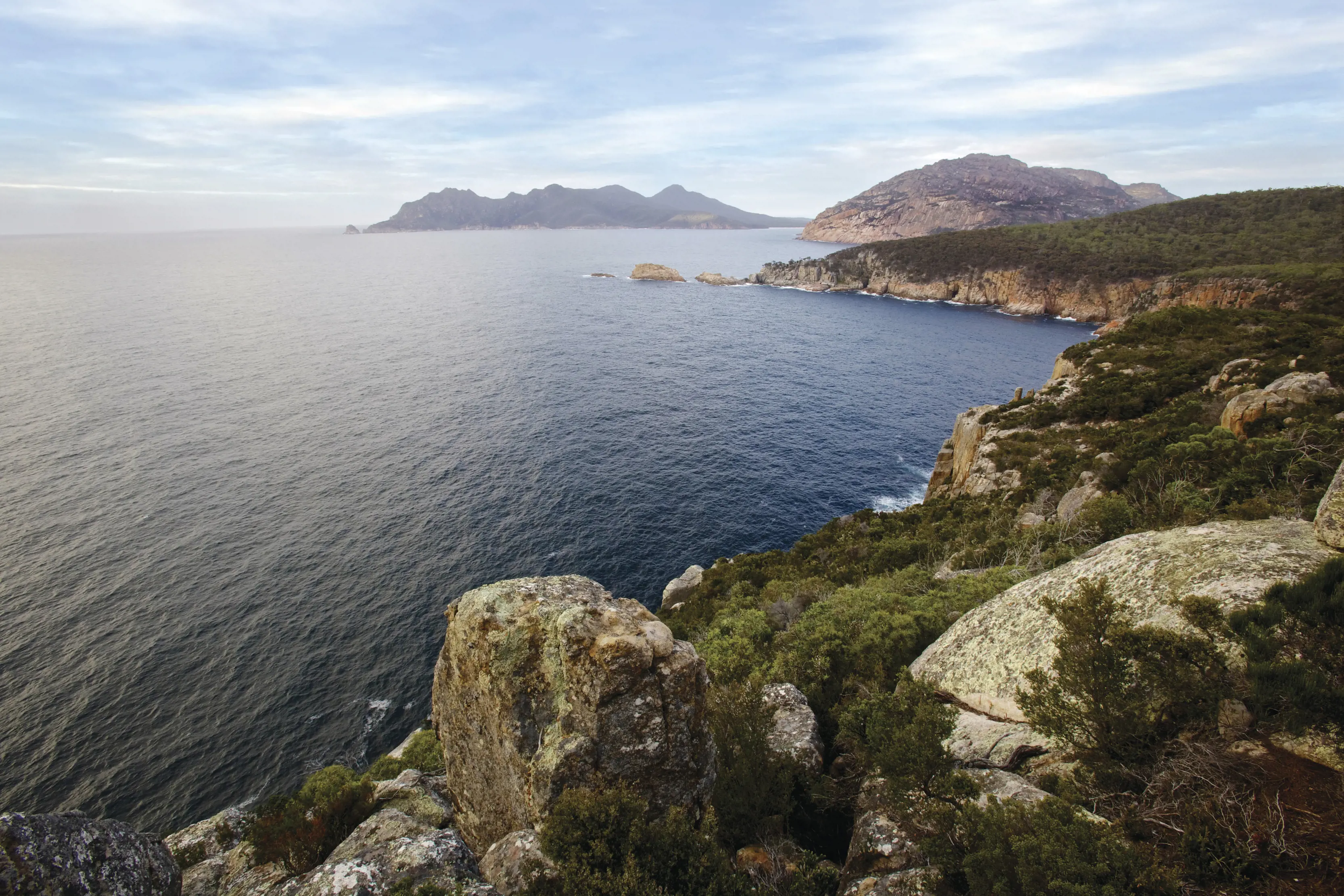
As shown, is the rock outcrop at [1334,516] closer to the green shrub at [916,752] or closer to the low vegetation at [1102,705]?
the low vegetation at [1102,705]

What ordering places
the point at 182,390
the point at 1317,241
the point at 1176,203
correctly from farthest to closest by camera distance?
the point at 1176,203
the point at 1317,241
the point at 182,390

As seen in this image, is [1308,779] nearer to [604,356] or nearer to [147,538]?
[147,538]

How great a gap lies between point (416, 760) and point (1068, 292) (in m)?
185

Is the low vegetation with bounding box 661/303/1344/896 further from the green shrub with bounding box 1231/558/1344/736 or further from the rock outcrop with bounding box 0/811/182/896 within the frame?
the rock outcrop with bounding box 0/811/182/896

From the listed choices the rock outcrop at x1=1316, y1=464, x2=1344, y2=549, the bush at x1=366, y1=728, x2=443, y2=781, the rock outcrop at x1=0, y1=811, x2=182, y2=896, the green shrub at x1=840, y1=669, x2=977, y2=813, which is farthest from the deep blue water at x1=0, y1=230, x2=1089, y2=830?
the rock outcrop at x1=1316, y1=464, x2=1344, y2=549

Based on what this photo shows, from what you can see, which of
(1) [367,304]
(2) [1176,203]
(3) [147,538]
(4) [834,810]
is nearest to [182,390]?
(3) [147,538]

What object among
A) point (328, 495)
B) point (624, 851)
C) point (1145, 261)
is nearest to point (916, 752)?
point (624, 851)

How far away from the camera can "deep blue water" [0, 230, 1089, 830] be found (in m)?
36.2

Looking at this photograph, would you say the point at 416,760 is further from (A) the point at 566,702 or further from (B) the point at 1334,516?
(B) the point at 1334,516

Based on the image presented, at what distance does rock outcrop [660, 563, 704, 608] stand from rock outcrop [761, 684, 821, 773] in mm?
25405

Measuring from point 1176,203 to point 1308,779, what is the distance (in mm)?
244663

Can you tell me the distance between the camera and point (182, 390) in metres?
81.5

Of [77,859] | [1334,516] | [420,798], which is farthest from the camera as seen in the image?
[420,798]

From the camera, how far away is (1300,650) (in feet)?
30.9
